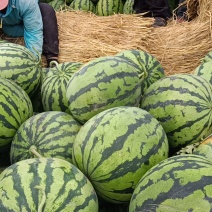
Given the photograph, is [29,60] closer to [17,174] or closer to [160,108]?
[160,108]

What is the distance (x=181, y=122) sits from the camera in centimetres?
182

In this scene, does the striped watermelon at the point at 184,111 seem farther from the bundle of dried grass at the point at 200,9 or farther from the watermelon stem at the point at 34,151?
the bundle of dried grass at the point at 200,9

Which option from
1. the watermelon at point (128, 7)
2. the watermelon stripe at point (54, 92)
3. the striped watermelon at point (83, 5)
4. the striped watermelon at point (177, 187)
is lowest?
the striped watermelon at point (83, 5)

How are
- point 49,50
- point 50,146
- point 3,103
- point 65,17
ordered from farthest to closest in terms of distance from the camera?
1. point 65,17
2. point 49,50
3. point 3,103
4. point 50,146

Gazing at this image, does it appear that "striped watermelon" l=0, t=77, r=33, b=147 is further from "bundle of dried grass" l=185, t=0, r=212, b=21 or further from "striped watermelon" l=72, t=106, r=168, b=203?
"bundle of dried grass" l=185, t=0, r=212, b=21

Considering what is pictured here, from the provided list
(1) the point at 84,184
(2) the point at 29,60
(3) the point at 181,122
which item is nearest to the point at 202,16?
(2) the point at 29,60

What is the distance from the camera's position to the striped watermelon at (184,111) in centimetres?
182

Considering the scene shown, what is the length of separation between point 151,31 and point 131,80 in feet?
10.1

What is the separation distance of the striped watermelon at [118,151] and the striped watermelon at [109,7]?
5.15 metres

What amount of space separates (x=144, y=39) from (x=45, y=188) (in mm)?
3447

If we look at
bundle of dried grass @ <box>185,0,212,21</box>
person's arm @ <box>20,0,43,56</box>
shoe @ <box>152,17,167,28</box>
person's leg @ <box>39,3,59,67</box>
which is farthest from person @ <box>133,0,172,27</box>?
person's arm @ <box>20,0,43,56</box>

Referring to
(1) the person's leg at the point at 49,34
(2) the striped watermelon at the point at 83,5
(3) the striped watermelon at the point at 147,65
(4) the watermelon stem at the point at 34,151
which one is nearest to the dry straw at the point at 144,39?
(1) the person's leg at the point at 49,34

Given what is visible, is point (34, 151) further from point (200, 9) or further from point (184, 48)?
point (200, 9)

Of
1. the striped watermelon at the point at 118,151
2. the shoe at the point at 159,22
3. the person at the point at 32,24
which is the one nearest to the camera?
the striped watermelon at the point at 118,151
